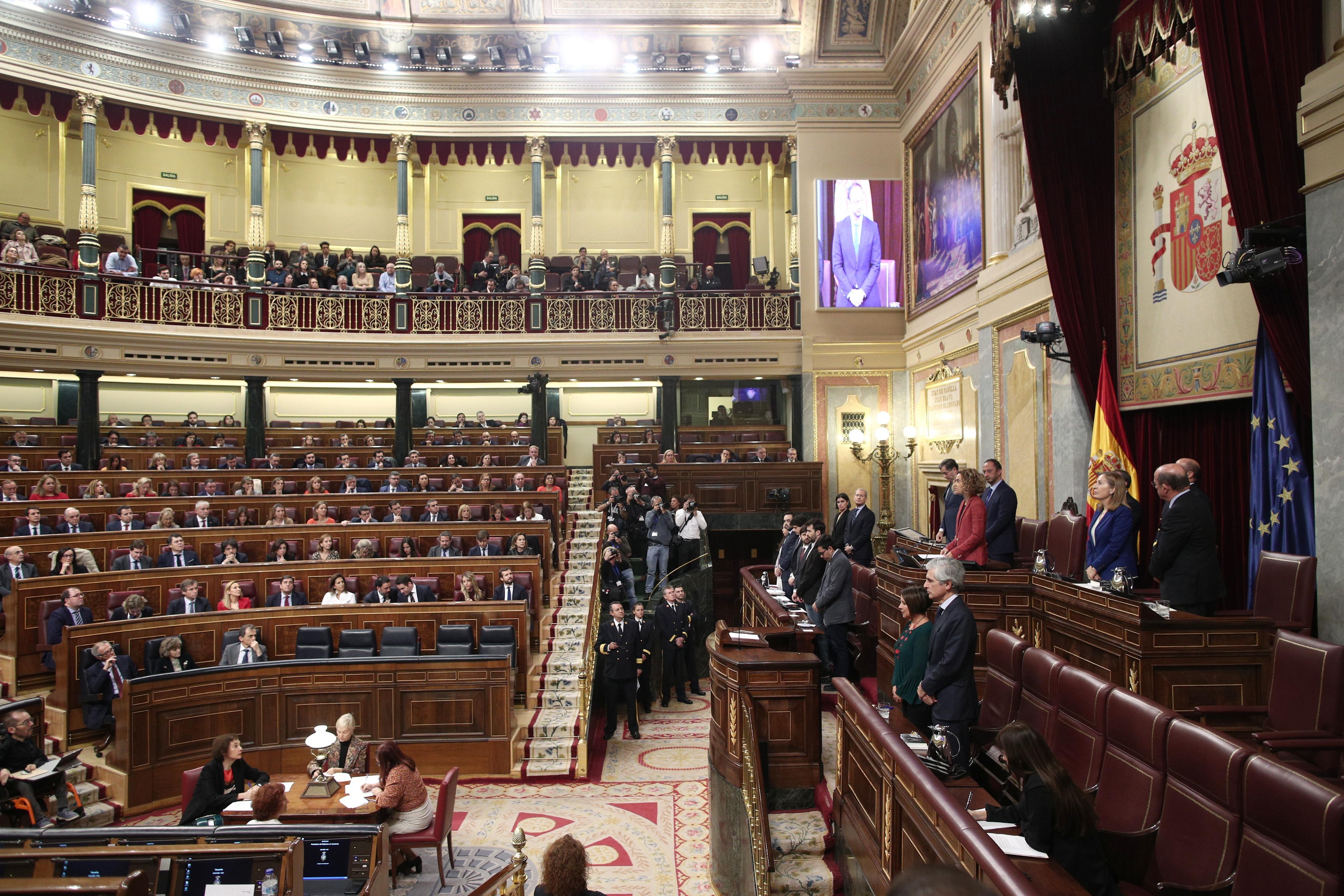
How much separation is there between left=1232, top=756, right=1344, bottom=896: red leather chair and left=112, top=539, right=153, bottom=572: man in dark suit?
913 cm

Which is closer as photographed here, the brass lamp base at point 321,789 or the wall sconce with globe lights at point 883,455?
the brass lamp base at point 321,789

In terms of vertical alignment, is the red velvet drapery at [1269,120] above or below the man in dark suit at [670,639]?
above

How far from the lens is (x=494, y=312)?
15305mm

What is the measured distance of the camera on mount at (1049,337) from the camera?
7441 mm

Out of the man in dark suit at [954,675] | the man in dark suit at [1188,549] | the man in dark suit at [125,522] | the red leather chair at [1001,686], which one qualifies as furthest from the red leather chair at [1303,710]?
the man in dark suit at [125,522]

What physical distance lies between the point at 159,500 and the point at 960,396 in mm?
9930

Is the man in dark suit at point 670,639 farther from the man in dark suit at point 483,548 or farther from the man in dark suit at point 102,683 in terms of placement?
the man in dark suit at point 102,683

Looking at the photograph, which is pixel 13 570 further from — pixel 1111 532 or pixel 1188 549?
pixel 1188 549

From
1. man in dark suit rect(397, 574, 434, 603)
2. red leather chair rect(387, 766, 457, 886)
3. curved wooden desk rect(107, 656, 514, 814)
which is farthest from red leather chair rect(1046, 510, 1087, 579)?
man in dark suit rect(397, 574, 434, 603)

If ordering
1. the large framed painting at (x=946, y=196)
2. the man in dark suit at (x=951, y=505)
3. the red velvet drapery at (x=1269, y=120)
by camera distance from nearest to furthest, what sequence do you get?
the red velvet drapery at (x=1269, y=120) → the man in dark suit at (x=951, y=505) → the large framed painting at (x=946, y=196)

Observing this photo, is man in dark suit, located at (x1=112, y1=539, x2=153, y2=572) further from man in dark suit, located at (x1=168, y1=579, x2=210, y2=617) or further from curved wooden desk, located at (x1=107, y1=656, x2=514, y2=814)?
curved wooden desk, located at (x1=107, y1=656, x2=514, y2=814)

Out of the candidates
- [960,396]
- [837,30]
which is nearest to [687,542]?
[960,396]

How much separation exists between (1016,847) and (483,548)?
7.48 m

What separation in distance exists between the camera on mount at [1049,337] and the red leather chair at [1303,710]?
3961mm
